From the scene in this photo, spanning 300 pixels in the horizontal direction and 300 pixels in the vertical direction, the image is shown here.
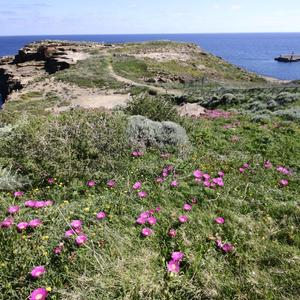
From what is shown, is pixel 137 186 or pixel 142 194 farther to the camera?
pixel 137 186

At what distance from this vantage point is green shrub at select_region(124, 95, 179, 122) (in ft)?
32.8

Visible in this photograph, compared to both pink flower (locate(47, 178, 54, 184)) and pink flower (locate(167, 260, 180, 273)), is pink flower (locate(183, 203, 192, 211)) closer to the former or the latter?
pink flower (locate(167, 260, 180, 273))

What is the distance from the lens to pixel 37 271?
3.62 meters

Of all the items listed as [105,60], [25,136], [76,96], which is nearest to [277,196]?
[25,136]

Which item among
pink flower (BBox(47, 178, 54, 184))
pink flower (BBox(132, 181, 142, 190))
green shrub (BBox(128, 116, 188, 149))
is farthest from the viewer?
green shrub (BBox(128, 116, 188, 149))

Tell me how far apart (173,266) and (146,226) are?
883mm

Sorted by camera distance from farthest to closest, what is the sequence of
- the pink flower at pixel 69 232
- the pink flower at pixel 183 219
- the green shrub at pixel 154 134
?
1. the green shrub at pixel 154 134
2. the pink flower at pixel 183 219
3. the pink flower at pixel 69 232

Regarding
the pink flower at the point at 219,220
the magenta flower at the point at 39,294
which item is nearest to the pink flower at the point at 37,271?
the magenta flower at the point at 39,294

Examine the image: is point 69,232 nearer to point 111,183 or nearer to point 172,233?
point 172,233

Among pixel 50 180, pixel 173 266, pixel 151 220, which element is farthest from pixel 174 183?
pixel 50 180

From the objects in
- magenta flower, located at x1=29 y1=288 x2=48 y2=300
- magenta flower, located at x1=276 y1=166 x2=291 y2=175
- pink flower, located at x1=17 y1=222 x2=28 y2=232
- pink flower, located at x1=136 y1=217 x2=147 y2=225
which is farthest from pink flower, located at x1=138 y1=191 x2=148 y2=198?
magenta flower, located at x1=276 y1=166 x2=291 y2=175

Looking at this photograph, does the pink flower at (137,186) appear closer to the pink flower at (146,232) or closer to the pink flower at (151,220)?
the pink flower at (151,220)

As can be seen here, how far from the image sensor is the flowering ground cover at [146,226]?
12.1ft

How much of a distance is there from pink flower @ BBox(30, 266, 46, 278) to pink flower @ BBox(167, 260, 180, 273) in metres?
1.38
